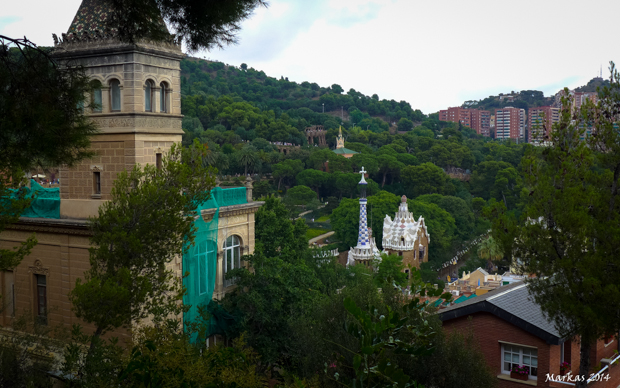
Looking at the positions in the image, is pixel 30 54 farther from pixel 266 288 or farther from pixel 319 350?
pixel 266 288

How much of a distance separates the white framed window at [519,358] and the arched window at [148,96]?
12081 millimetres

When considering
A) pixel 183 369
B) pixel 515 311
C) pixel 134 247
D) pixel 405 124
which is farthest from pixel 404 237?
pixel 405 124

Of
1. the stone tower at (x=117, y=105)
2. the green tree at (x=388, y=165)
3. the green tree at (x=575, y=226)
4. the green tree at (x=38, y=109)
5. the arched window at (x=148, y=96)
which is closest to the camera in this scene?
the green tree at (x=38, y=109)

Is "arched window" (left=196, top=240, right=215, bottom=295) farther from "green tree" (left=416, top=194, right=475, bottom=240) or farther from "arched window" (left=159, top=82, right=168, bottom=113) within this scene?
"green tree" (left=416, top=194, right=475, bottom=240)

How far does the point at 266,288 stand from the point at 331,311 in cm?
632

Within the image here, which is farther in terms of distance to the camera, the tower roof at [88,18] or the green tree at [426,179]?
the green tree at [426,179]

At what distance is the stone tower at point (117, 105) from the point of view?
1723 centimetres

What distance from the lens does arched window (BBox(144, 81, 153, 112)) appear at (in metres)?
17.8

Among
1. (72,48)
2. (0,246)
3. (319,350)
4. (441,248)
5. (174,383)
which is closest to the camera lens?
(174,383)

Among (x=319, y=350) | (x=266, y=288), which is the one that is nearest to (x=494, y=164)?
(x=266, y=288)

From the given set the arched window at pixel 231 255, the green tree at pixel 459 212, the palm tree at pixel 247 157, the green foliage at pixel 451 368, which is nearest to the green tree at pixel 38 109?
the green foliage at pixel 451 368

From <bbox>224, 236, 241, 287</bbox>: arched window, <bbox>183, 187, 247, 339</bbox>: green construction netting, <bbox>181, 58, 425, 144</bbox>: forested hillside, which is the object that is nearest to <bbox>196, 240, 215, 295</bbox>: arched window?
<bbox>183, 187, 247, 339</bbox>: green construction netting

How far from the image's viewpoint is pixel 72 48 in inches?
688

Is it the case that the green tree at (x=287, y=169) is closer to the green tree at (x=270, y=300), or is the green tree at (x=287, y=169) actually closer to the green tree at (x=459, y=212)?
the green tree at (x=459, y=212)
